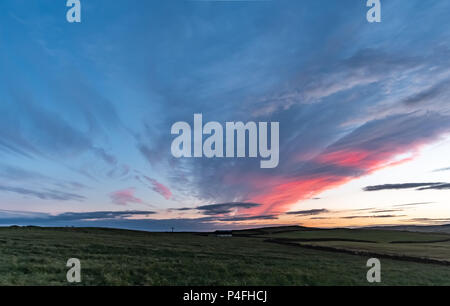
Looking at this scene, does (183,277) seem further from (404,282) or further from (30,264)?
(404,282)

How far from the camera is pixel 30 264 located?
73.2 ft

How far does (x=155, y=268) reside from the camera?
24.1m
